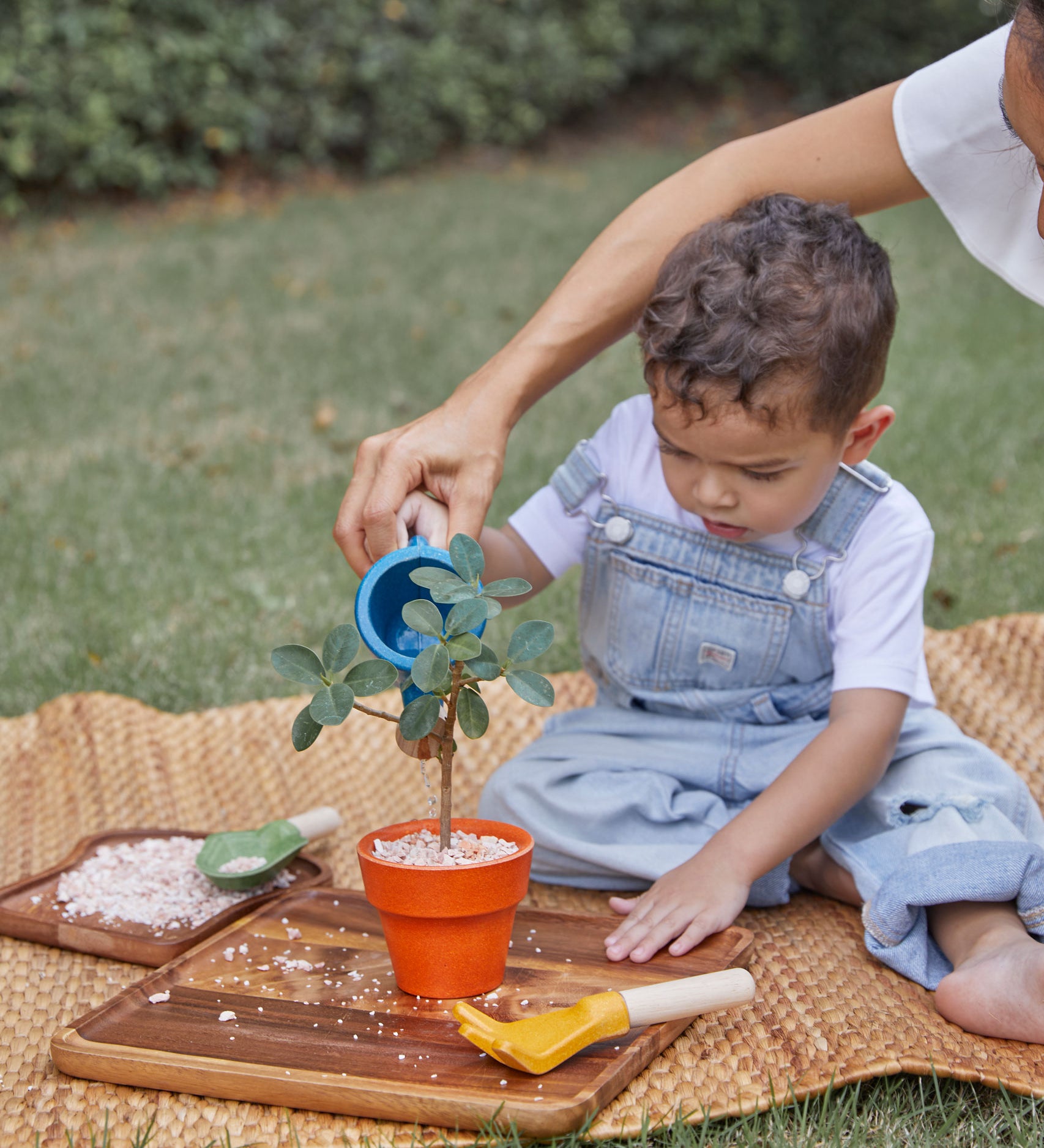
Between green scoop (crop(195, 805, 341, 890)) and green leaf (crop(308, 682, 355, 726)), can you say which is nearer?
green leaf (crop(308, 682, 355, 726))

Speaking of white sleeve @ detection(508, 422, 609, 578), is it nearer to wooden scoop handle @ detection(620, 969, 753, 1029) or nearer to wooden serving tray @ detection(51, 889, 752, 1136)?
wooden serving tray @ detection(51, 889, 752, 1136)

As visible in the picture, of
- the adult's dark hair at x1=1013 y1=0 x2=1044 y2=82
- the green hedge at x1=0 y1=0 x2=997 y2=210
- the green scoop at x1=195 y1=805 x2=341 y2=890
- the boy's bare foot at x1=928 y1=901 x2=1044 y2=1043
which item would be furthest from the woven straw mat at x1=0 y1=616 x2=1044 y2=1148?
the green hedge at x1=0 y1=0 x2=997 y2=210

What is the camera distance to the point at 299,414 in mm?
4199

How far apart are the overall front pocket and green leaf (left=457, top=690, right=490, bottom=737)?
0.58m

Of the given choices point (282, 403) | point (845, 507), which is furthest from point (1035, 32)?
point (282, 403)

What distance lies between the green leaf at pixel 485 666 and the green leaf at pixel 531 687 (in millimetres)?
22

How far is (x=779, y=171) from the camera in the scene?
1.73m

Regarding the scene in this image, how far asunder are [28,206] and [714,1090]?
21.4 ft

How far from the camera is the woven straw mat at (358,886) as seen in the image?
1216 mm

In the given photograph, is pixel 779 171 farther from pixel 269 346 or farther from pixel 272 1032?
pixel 269 346

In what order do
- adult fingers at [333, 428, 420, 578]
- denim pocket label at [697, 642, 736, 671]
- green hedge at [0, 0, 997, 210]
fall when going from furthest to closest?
green hedge at [0, 0, 997, 210], denim pocket label at [697, 642, 736, 671], adult fingers at [333, 428, 420, 578]

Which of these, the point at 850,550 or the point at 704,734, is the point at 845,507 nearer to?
the point at 850,550

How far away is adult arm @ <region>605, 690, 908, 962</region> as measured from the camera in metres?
1.44

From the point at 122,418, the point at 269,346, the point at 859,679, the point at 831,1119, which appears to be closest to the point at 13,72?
the point at 269,346
